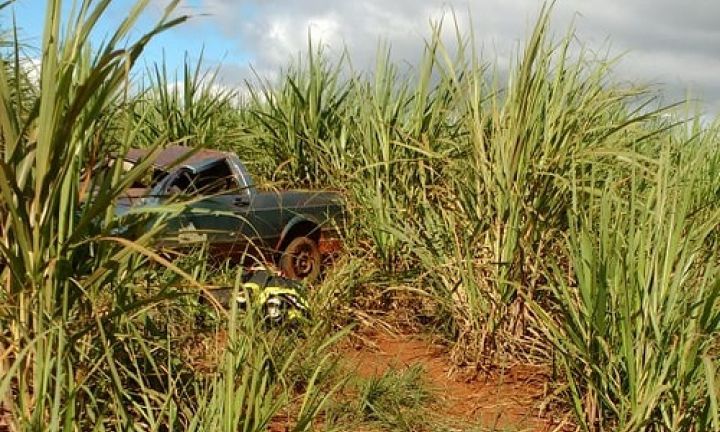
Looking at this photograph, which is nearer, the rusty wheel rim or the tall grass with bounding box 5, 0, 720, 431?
the tall grass with bounding box 5, 0, 720, 431

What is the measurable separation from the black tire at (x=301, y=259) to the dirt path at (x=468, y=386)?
182 centimetres

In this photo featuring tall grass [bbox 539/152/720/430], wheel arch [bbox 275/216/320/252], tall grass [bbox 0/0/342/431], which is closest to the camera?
tall grass [bbox 0/0/342/431]

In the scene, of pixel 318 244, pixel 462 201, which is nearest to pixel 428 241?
Answer: pixel 462 201

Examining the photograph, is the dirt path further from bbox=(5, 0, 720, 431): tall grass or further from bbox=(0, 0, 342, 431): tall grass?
bbox=(0, 0, 342, 431): tall grass

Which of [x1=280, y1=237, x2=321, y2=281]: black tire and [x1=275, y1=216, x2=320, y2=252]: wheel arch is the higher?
[x1=275, y1=216, x2=320, y2=252]: wheel arch

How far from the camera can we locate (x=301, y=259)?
7637 millimetres

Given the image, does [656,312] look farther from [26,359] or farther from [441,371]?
[26,359]

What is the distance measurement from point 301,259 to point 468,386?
3.00 metres

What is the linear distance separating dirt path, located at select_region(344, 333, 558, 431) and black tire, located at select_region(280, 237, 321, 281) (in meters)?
Result: 1.82

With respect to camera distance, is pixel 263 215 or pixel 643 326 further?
pixel 263 215

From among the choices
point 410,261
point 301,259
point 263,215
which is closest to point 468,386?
point 410,261

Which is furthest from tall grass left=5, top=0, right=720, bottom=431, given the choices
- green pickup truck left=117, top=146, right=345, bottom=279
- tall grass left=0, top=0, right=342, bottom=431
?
green pickup truck left=117, top=146, right=345, bottom=279

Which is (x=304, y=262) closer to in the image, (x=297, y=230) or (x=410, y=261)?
(x=297, y=230)

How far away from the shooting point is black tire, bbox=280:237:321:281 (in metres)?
7.41
